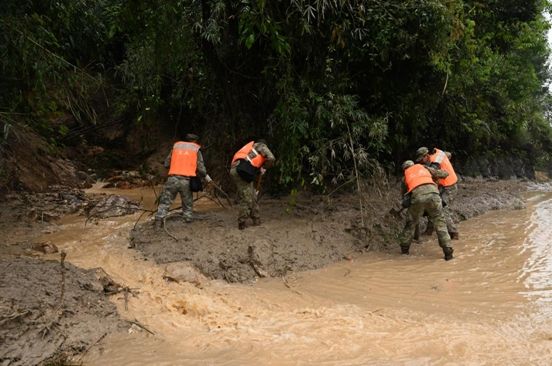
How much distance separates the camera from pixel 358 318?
15.0 feet

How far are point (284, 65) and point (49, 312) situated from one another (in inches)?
216

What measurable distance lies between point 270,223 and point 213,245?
142cm

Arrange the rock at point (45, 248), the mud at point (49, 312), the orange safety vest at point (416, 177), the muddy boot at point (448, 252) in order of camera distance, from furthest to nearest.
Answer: the orange safety vest at point (416, 177), the muddy boot at point (448, 252), the rock at point (45, 248), the mud at point (49, 312)

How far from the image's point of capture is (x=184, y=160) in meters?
7.25

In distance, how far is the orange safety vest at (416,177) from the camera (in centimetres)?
677

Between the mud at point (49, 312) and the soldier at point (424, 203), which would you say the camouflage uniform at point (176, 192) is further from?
the soldier at point (424, 203)

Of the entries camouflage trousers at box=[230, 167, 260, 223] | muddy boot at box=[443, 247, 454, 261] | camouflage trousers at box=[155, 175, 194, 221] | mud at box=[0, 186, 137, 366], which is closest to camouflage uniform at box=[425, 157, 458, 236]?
muddy boot at box=[443, 247, 454, 261]

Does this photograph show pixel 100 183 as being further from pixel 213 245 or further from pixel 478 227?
pixel 478 227

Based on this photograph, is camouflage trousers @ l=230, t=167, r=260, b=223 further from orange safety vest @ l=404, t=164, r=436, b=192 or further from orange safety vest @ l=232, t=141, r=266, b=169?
orange safety vest @ l=404, t=164, r=436, b=192

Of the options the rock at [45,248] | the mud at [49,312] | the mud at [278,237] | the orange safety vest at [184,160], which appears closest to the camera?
the mud at [49,312]

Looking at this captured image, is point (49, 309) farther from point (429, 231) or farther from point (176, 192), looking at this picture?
point (429, 231)

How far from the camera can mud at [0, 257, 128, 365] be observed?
3.69 meters

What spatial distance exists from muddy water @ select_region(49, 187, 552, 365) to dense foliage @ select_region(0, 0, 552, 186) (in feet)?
7.23

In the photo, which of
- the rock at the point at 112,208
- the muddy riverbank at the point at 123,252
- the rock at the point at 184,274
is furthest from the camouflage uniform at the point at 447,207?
the rock at the point at 112,208
